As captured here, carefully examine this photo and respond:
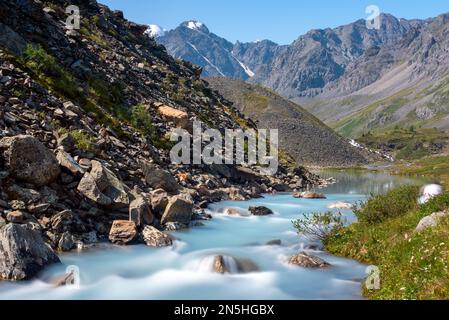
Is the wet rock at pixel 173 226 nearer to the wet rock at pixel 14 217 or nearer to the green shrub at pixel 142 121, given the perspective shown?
the wet rock at pixel 14 217

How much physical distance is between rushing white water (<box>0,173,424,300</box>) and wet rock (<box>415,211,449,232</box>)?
3.36m

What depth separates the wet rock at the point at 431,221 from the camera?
19.5 m

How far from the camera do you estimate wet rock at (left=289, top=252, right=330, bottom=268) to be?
22078 millimetres

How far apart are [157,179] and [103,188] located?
789cm

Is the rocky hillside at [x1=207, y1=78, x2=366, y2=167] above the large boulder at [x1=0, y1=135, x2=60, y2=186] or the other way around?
above

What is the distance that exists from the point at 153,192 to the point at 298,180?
39804 millimetres

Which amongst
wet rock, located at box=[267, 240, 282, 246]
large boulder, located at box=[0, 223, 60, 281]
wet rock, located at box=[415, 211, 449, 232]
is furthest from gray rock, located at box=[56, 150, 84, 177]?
wet rock, located at box=[415, 211, 449, 232]

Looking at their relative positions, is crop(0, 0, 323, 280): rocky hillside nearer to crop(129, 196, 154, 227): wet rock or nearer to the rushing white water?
crop(129, 196, 154, 227): wet rock

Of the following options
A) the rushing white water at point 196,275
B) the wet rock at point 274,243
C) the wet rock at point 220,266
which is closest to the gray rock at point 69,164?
the rushing white water at point 196,275

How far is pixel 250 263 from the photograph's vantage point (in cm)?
2273

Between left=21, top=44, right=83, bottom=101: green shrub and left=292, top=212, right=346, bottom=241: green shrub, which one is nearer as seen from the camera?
left=292, top=212, right=346, bottom=241: green shrub

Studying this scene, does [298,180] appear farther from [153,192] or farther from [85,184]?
[85,184]
